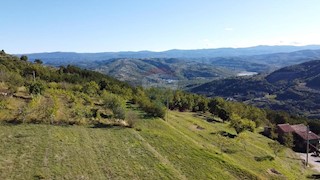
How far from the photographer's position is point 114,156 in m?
35.8

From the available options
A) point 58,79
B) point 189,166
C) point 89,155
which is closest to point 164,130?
point 189,166

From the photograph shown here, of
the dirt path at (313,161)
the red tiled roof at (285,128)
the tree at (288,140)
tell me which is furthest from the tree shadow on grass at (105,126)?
the red tiled roof at (285,128)

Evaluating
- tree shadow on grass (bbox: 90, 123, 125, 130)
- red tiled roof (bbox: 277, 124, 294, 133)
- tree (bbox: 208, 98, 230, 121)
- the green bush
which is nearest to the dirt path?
red tiled roof (bbox: 277, 124, 294, 133)

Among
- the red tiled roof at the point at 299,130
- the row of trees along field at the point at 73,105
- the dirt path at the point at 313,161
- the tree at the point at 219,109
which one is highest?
the row of trees along field at the point at 73,105

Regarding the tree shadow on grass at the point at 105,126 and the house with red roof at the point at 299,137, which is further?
the house with red roof at the point at 299,137

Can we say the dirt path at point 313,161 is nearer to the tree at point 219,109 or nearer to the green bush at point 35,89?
the tree at point 219,109

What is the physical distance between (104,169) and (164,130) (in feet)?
59.6

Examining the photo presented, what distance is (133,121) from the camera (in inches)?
1877

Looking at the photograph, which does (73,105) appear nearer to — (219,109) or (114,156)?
(114,156)

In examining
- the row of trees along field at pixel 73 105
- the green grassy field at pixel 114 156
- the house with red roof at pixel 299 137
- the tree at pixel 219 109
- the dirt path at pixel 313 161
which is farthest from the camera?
the tree at pixel 219 109

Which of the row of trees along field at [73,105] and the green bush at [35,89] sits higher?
the green bush at [35,89]

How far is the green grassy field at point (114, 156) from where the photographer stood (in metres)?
30.8

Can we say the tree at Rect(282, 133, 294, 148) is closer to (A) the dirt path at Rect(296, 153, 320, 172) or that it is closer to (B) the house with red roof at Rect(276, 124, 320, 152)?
(B) the house with red roof at Rect(276, 124, 320, 152)

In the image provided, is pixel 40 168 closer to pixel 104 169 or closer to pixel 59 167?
pixel 59 167
